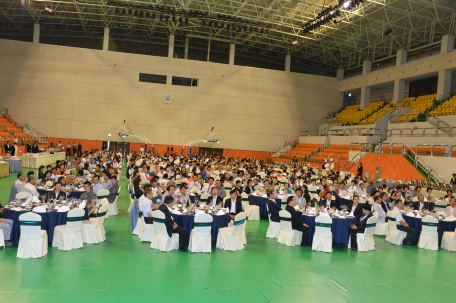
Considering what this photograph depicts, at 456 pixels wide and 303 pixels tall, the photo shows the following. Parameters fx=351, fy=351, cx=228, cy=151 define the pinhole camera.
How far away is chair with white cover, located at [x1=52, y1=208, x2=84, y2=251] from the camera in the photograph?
7.63 m

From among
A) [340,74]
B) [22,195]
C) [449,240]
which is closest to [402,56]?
[340,74]

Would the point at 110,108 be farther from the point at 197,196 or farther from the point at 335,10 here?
the point at 197,196

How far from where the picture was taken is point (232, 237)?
Result: 8.59 meters

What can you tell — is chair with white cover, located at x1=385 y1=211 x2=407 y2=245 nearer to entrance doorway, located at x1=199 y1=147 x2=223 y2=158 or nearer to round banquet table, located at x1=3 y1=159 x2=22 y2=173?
round banquet table, located at x1=3 y1=159 x2=22 y2=173

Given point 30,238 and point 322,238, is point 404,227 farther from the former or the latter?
point 30,238

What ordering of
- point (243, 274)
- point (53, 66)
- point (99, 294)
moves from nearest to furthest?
point (99, 294) < point (243, 274) < point (53, 66)

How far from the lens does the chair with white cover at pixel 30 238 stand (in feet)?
23.0

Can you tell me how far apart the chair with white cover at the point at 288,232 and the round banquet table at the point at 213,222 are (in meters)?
1.50

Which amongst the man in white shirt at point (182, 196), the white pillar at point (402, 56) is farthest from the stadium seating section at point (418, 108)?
the man in white shirt at point (182, 196)

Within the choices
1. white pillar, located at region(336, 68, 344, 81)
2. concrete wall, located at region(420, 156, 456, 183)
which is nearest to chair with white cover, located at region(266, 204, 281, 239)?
concrete wall, located at region(420, 156, 456, 183)

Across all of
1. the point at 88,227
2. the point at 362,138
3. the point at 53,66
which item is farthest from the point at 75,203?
the point at 53,66

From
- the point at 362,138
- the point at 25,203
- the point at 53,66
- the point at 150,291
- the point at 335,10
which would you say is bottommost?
the point at 150,291

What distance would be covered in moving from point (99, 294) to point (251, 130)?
32.8m

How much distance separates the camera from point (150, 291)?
19.5 ft
